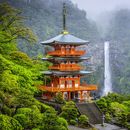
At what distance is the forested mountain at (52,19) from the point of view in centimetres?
9988

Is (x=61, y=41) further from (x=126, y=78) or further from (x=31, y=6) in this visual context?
(x=31, y=6)

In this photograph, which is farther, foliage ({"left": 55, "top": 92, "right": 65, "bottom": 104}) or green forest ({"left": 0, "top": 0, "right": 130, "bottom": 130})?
foliage ({"left": 55, "top": 92, "right": 65, "bottom": 104})

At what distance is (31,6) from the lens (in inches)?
4257

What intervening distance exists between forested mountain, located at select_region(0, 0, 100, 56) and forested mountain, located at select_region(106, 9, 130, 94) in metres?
6.20

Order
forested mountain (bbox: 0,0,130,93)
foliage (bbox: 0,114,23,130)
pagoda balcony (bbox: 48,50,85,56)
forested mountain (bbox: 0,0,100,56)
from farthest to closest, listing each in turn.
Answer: forested mountain (bbox: 0,0,100,56) → forested mountain (bbox: 0,0,130,93) → pagoda balcony (bbox: 48,50,85,56) → foliage (bbox: 0,114,23,130)

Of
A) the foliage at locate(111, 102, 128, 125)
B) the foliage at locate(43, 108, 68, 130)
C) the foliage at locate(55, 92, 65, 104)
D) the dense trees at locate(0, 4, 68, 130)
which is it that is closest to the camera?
the dense trees at locate(0, 4, 68, 130)

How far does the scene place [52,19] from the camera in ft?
356

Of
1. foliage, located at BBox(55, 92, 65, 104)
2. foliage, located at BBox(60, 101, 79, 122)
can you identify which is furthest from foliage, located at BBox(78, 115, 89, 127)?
foliage, located at BBox(55, 92, 65, 104)

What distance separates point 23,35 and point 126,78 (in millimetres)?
54670

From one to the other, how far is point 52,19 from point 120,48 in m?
20.5

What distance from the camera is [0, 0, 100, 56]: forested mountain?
9988 centimetres

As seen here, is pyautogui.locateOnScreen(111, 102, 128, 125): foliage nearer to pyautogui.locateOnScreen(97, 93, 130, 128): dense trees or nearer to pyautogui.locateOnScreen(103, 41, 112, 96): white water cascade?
pyautogui.locateOnScreen(97, 93, 130, 128): dense trees

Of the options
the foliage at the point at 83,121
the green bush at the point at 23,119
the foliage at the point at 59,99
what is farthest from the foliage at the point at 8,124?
the foliage at the point at 59,99

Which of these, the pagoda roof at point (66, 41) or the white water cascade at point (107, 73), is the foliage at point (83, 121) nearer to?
the pagoda roof at point (66, 41)
